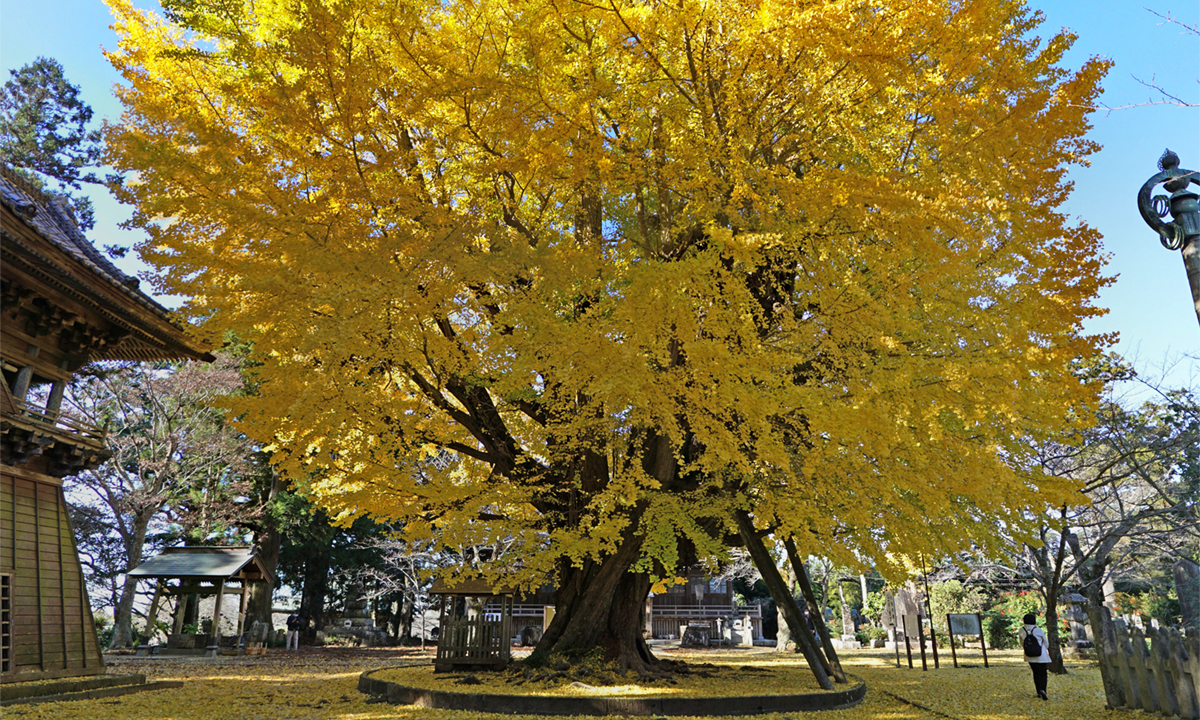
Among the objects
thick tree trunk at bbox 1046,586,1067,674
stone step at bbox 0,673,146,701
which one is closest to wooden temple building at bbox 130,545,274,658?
stone step at bbox 0,673,146,701

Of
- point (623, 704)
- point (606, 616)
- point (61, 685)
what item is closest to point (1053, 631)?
point (606, 616)

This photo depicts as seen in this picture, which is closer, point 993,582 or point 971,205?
point 971,205

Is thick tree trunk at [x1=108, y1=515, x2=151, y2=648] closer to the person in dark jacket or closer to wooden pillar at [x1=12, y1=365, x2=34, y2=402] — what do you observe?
the person in dark jacket

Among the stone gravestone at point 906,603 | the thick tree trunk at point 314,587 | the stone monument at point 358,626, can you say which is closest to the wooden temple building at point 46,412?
the stone monument at point 358,626

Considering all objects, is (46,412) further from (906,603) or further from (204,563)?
(906,603)

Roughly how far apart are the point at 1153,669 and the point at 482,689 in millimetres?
8207

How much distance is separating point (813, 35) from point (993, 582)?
75.2 ft

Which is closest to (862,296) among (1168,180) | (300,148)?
(1168,180)

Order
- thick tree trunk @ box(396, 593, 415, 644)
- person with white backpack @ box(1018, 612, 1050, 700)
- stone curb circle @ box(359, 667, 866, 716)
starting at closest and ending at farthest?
stone curb circle @ box(359, 667, 866, 716) < person with white backpack @ box(1018, 612, 1050, 700) < thick tree trunk @ box(396, 593, 415, 644)

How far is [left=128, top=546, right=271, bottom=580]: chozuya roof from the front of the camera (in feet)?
65.1

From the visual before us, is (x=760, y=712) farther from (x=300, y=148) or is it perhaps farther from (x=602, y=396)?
(x=300, y=148)

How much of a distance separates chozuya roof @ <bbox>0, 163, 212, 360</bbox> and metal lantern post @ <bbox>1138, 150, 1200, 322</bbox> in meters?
11.7

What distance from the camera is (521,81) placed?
7.38 metres

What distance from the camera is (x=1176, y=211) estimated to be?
14.7 ft
